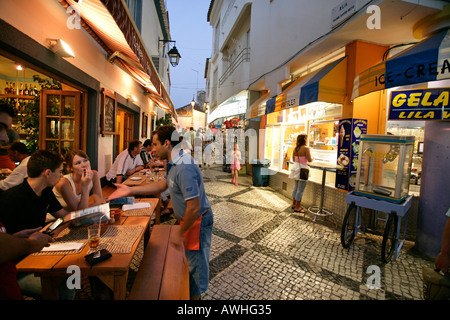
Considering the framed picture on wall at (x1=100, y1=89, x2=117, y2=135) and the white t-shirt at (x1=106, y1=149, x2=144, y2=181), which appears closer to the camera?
the framed picture on wall at (x1=100, y1=89, x2=117, y2=135)

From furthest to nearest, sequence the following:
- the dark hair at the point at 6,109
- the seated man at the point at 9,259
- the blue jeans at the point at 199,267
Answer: the dark hair at the point at 6,109
the blue jeans at the point at 199,267
the seated man at the point at 9,259

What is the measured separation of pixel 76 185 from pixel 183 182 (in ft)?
6.32

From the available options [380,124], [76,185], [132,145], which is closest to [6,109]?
[76,185]

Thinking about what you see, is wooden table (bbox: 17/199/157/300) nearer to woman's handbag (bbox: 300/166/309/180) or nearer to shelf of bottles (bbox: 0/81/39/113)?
woman's handbag (bbox: 300/166/309/180)

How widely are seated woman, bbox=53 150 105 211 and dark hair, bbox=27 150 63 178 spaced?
61 cm

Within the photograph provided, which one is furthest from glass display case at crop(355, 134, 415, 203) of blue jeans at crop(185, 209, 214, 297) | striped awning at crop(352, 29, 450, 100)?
blue jeans at crop(185, 209, 214, 297)

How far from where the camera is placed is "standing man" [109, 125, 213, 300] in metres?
2.08

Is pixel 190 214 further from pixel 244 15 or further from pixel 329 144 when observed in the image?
pixel 244 15

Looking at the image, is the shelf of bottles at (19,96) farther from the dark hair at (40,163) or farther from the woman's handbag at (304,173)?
the woman's handbag at (304,173)

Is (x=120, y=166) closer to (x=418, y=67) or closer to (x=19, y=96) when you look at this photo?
(x=19, y=96)

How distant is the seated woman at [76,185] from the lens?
2.70 metres

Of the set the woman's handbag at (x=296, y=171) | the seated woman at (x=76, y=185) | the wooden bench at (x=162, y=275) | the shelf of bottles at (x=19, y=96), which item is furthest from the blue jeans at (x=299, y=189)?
the shelf of bottles at (x=19, y=96)

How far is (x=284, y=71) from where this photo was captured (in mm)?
7457

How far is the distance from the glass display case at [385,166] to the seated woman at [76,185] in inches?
174
